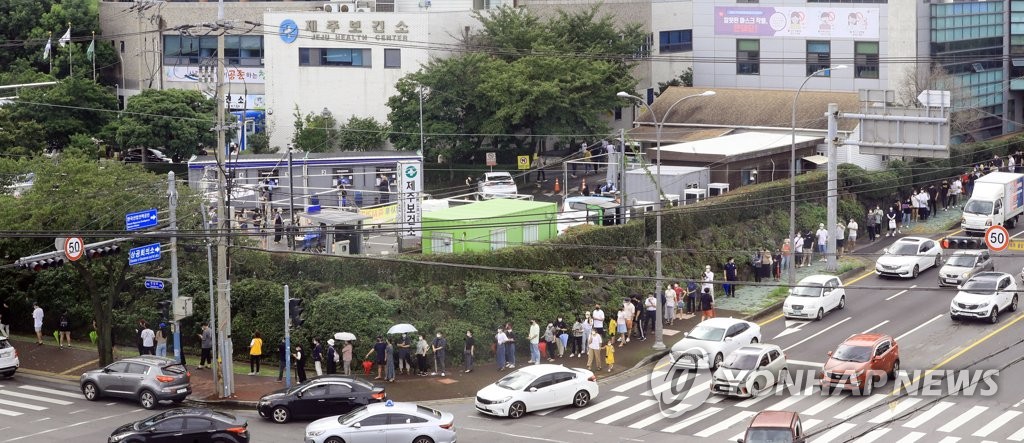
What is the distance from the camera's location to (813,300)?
4794 centimetres

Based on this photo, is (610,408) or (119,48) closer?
(610,408)

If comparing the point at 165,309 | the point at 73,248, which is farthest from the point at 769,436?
the point at 73,248

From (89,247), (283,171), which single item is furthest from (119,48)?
(89,247)

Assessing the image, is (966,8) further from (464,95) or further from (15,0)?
(15,0)

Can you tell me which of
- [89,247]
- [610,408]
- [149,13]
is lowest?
[610,408]

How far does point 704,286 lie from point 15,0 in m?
64.3

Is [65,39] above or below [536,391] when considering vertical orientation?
above

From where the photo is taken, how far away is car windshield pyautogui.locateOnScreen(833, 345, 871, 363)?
1567 inches

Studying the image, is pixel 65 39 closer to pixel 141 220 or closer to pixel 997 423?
pixel 141 220

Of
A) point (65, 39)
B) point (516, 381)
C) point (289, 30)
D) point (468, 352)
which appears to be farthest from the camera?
point (65, 39)

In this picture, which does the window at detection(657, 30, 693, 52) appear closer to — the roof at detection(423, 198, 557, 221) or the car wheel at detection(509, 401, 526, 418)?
the roof at detection(423, 198, 557, 221)

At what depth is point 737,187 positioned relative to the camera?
61.9 metres

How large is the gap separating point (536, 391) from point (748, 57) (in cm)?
4817

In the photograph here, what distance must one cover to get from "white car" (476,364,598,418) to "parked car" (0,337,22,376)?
1521 centimetres
